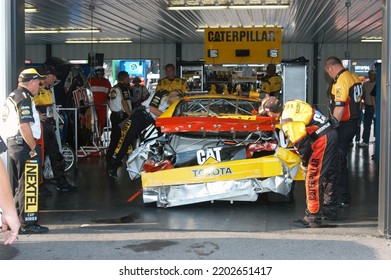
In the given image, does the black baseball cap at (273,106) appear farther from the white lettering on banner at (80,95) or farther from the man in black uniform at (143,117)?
the white lettering on banner at (80,95)

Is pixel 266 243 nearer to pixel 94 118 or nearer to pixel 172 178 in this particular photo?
pixel 172 178

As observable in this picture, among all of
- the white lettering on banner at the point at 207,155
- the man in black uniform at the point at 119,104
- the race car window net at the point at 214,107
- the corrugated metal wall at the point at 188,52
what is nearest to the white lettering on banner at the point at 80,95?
the man in black uniform at the point at 119,104

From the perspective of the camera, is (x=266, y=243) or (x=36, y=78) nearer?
(x=266, y=243)

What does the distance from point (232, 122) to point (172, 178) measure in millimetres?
1087

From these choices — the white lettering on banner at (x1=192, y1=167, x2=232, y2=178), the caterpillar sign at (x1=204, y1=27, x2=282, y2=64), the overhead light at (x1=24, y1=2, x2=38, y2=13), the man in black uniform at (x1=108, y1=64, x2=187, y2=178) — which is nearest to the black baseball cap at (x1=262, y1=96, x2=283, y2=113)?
the white lettering on banner at (x1=192, y1=167, x2=232, y2=178)

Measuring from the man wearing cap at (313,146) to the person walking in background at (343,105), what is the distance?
3.40 ft

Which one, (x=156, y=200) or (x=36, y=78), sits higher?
(x=36, y=78)

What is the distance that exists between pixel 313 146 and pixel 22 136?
3.30 meters

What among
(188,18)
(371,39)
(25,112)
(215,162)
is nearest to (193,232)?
(215,162)

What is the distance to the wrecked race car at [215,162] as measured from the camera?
7883mm

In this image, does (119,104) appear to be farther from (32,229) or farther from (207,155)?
(32,229)

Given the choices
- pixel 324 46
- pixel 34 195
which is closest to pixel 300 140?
pixel 34 195

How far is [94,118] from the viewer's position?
14.5 metres
